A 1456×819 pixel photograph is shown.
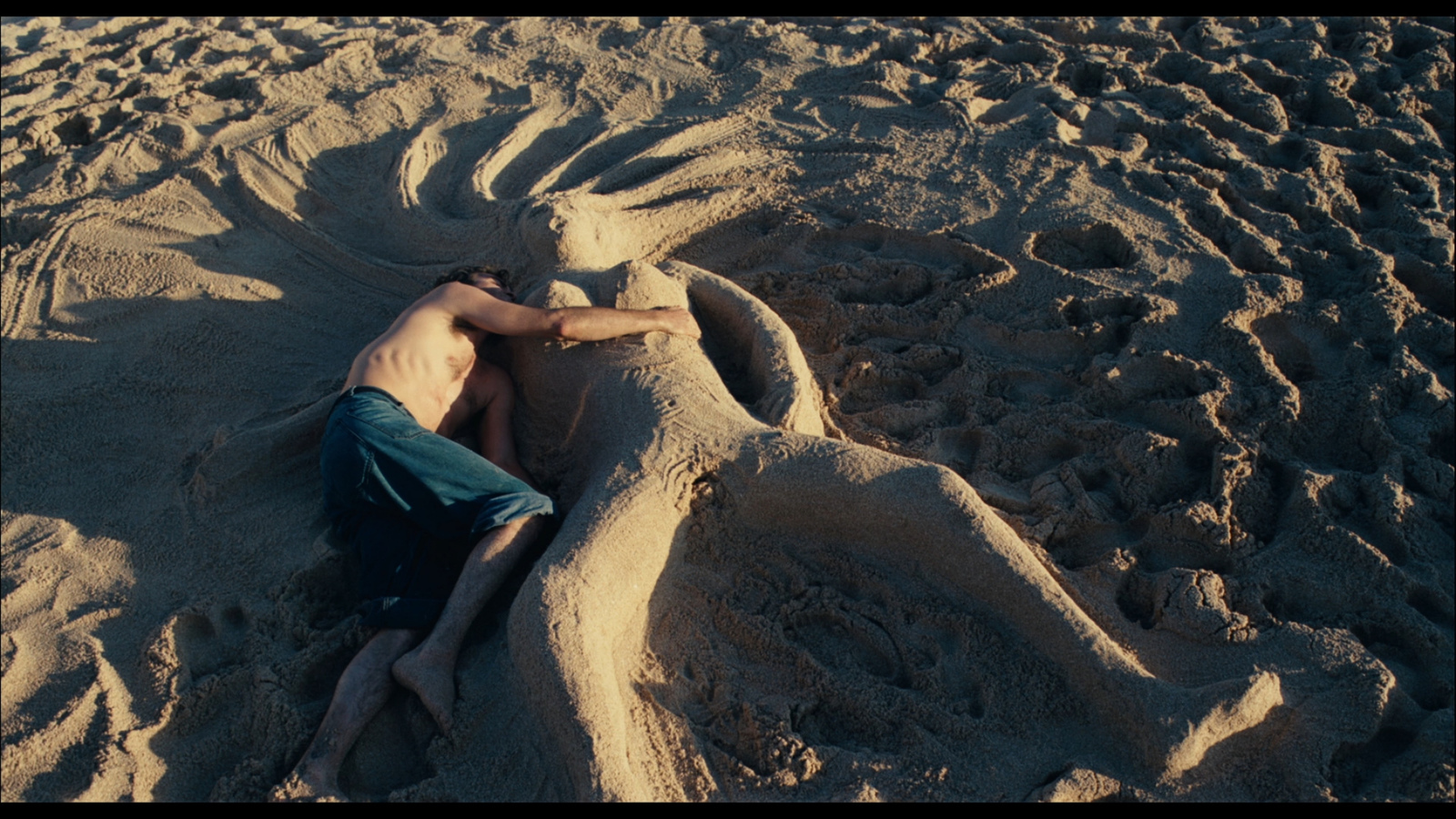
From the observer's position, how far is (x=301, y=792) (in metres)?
2.22

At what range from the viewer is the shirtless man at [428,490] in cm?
244

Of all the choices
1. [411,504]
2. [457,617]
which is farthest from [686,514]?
[411,504]

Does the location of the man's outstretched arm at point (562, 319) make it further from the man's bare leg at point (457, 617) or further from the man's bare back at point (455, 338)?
the man's bare leg at point (457, 617)

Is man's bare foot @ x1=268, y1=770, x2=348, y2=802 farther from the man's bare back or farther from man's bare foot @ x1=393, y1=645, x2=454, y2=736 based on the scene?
the man's bare back

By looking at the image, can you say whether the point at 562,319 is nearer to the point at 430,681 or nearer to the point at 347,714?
the point at 430,681

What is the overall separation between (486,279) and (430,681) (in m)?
1.58

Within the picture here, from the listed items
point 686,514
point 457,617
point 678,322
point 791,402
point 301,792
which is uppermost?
point 678,322

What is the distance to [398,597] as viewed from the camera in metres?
2.60

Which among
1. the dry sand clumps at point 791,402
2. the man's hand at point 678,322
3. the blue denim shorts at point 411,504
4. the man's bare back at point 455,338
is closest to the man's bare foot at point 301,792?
the dry sand clumps at point 791,402

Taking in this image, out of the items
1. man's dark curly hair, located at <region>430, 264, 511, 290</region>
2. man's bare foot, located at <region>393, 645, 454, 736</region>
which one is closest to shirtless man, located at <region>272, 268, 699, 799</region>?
man's bare foot, located at <region>393, 645, 454, 736</region>

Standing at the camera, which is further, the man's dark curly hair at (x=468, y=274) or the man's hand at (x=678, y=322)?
the man's dark curly hair at (x=468, y=274)

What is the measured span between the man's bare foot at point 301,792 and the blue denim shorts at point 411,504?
0.50m

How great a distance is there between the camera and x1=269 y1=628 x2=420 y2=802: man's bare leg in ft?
7.34

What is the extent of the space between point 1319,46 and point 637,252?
3762 millimetres
